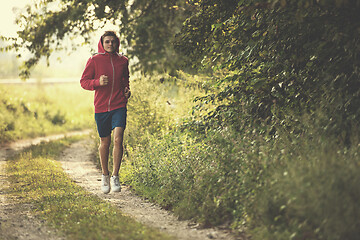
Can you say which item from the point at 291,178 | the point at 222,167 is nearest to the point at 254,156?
the point at 222,167

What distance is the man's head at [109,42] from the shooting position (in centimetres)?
759

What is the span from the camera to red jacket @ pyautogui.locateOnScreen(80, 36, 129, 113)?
759 cm

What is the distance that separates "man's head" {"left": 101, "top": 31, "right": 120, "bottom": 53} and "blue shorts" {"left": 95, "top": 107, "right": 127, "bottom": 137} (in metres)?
1.00

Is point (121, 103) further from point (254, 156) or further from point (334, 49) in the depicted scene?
point (334, 49)

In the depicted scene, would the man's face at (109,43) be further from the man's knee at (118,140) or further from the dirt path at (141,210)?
the dirt path at (141,210)

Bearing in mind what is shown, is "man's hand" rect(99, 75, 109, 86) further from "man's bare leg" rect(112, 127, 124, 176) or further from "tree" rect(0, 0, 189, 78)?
"tree" rect(0, 0, 189, 78)

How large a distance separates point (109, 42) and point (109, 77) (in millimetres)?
577

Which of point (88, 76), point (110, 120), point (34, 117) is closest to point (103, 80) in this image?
point (88, 76)

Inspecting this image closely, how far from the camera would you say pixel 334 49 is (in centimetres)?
603

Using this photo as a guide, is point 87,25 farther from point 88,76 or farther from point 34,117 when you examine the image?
point 88,76

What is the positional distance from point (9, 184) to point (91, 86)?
9.64 ft

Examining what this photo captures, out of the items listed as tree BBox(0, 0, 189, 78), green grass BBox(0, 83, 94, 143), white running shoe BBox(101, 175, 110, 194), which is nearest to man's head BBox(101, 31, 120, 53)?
white running shoe BBox(101, 175, 110, 194)

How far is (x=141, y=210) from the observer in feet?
23.0

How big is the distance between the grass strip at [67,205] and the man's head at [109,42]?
8.03 feet
